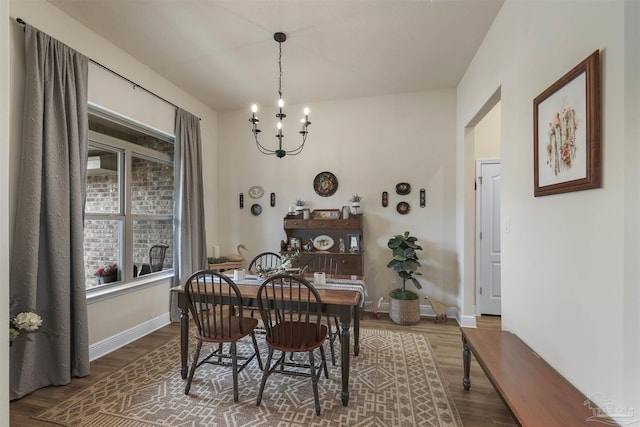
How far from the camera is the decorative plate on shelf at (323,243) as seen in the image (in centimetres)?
418

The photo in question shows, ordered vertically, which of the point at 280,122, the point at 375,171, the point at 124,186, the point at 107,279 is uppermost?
the point at 280,122

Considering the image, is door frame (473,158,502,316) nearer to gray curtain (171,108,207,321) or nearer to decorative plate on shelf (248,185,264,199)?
decorative plate on shelf (248,185,264,199)

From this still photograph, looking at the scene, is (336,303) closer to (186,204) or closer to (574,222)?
(574,222)

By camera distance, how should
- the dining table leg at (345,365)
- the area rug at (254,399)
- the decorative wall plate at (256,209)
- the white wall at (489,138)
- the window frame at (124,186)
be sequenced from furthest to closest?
1. the decorative wall plate at (256,209)
2. the white wall at (489,138)
3. the window frame at (124,186)
4. the dining table leg at (345,365)
5. the area rug at (254,399)

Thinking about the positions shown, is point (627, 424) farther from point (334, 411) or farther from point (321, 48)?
point (321, 48)

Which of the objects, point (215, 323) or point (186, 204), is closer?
point (215, 323)

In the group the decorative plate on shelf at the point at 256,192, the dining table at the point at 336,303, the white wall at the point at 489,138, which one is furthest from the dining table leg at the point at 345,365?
the white wall at the point at 489,138

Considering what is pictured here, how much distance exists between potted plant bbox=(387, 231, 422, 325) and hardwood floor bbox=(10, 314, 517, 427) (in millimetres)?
133

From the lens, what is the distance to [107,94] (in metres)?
2.85

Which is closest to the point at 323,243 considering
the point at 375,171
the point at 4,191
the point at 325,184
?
the point at 325,184

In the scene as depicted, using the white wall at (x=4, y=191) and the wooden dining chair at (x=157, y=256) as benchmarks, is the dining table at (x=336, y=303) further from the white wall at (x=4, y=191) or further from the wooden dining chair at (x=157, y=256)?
the wooden dining chair at (x=157, y=256)

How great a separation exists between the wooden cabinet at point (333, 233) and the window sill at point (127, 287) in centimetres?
169

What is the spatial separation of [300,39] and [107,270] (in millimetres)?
3163

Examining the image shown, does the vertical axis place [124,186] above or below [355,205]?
above
